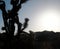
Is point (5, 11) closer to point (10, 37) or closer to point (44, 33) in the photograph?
point (10, 37)

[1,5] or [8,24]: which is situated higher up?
[1,5]

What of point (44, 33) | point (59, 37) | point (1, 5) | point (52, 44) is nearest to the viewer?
point (1, 5)

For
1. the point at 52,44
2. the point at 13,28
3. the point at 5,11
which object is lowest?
the point at 52,44

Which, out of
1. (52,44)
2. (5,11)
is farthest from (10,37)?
(52,44)

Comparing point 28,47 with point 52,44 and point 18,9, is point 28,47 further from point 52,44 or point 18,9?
point 52,44

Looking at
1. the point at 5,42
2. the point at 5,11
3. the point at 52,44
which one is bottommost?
the point at 52,44

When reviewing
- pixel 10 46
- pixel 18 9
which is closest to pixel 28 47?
pixel 10 46

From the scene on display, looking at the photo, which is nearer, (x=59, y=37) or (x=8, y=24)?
(x=8, y=24)

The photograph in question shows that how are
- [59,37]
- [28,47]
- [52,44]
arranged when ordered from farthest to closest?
[59,37] < [52,44] < [28,47]

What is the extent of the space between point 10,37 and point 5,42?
58 cm

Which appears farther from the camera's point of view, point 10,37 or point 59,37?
point 59,37

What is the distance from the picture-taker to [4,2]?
45.4 ft

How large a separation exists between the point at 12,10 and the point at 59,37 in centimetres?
1406

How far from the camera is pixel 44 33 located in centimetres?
2877
